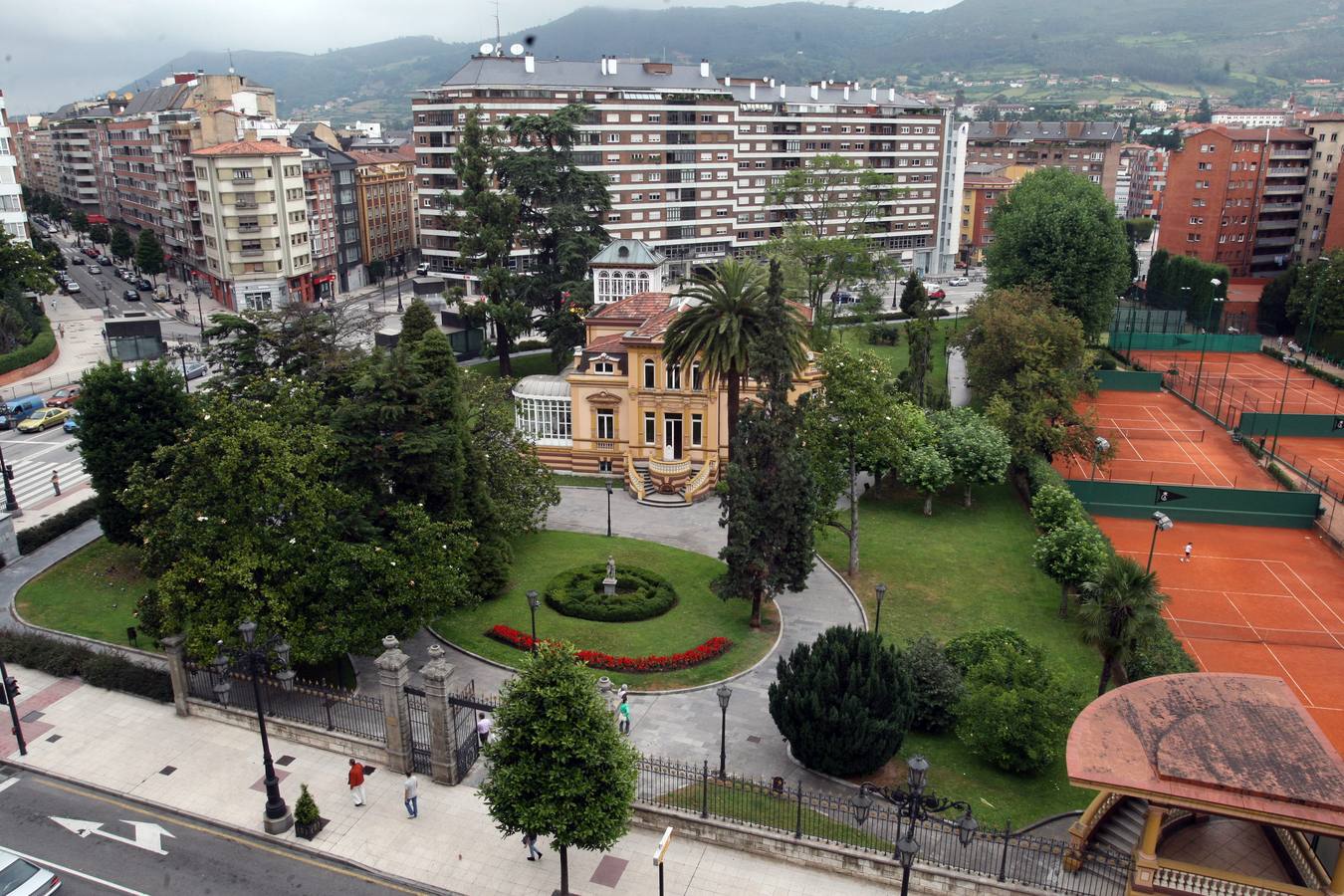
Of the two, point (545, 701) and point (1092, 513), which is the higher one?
point (545, 701)

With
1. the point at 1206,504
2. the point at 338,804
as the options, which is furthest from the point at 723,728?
the point at 1206,504

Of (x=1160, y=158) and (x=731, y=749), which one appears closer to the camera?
(x=731, y=749)

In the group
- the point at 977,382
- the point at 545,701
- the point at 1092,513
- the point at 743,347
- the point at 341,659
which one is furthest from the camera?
the point at 977,382

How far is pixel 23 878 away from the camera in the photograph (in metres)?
19.3

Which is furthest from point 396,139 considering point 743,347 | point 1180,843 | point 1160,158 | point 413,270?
point 1180,843

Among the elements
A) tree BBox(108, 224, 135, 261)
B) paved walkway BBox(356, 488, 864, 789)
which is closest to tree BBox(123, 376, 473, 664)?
paved walkway BBox(356, 488, 864, 789)

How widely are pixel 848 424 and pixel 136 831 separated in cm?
2551

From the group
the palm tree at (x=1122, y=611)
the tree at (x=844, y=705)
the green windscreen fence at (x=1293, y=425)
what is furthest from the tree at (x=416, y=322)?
the green windscreen fence at (x=1293, y=425)

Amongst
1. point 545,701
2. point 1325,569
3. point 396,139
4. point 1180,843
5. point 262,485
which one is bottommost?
point 1325,569

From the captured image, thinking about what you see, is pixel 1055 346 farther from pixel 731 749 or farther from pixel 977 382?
pixel 731 749

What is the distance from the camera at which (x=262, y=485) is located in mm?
24984

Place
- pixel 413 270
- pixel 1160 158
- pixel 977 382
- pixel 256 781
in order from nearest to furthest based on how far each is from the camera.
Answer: pixel 256 781 → pixel 977 382 → pixel 413 270 → pixel 1160 158

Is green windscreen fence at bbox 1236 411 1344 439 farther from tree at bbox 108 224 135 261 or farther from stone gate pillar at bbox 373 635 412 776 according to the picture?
tree at bbox 108 224 135 261

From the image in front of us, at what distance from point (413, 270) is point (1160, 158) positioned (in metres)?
128
